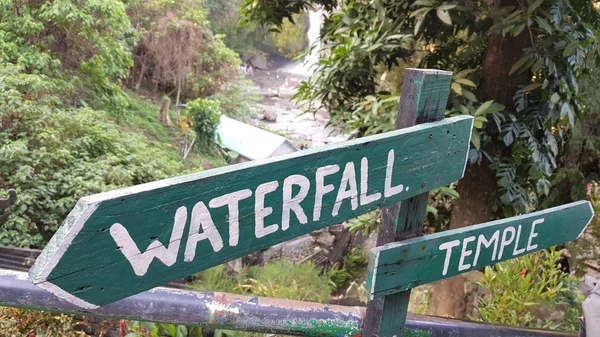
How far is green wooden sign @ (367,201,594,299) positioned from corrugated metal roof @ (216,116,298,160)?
887cm

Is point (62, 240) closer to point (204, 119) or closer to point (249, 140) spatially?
point (249, 140)

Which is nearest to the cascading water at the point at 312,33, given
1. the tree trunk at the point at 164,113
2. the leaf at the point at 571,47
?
the leaf at the point at 571,47

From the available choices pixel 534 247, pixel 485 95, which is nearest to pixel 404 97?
pixel 534 247

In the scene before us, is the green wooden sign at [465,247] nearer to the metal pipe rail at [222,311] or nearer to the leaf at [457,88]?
the metal pipe rail at [222,311]

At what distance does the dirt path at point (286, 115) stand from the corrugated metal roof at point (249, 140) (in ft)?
3.36

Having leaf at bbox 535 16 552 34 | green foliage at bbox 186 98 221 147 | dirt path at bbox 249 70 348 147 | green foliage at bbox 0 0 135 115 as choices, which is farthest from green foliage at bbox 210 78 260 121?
leaf at bbox 535 16 552 34

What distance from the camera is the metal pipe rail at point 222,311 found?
3.04 feet

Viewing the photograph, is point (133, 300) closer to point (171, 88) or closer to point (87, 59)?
point (87, 59)

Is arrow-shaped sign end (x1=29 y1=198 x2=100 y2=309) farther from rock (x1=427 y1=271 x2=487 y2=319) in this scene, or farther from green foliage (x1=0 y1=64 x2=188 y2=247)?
green foliage (x1=0 y1=64 x2=188 y2=247)

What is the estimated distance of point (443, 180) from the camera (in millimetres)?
875

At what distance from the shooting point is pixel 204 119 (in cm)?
1103

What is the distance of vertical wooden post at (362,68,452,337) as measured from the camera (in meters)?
0.83

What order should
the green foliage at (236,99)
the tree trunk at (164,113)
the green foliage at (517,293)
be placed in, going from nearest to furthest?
the green foliage at (517,293) → the tree trunk at (164,113) → the green foliage at (236,99)

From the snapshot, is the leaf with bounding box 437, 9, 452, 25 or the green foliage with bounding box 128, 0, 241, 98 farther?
the green foliage with bounding box 128, 0, 241, 98
